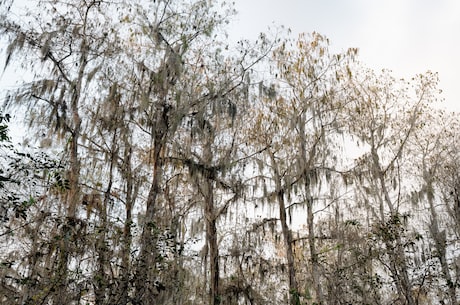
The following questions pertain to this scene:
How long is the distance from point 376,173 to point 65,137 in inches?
342

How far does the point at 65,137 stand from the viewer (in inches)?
321

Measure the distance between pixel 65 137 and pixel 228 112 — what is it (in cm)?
360

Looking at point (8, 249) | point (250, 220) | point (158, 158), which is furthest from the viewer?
point (250, 220)

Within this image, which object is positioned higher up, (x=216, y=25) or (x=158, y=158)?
(x=216, y=25)

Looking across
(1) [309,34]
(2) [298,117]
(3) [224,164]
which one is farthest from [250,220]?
(1) [309,34]

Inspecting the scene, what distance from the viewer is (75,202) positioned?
275 inches

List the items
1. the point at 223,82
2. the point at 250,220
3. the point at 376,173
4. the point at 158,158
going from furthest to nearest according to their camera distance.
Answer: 1. the point at 376,173
2. the point at 250,220
3. the point at 223,82
4. the point at 158,158

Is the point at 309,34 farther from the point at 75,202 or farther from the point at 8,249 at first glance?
the point at 8,249

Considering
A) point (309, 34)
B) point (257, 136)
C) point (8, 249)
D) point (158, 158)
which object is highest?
point (309, 34)

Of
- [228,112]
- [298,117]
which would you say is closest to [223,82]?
[228,112]

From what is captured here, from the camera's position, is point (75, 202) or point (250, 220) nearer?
point (75, 202)

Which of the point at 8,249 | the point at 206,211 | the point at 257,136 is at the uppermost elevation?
the point at 257,136

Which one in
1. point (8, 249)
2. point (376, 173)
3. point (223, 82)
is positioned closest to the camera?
point (223, 82)

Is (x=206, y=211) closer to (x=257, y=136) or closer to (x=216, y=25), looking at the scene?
(x=257, y=136)
